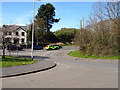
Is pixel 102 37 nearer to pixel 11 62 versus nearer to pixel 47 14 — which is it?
pixel 11 62

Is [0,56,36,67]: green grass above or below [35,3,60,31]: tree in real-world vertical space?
below

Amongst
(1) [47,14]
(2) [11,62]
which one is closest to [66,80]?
(2) [11,62]

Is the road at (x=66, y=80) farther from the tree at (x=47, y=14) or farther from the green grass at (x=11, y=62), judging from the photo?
the tree at (x=47, y=14)

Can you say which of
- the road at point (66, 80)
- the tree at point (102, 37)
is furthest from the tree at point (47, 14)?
the road at point (66, 80)

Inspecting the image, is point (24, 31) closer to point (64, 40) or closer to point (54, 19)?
point (54, 19)

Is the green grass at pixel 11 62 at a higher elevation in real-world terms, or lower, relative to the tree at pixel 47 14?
lower

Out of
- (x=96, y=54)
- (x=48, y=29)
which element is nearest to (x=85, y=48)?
(x=96, y=54)

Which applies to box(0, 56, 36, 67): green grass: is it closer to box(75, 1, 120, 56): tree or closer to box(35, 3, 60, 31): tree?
box(75, 1, 120, 56): tree

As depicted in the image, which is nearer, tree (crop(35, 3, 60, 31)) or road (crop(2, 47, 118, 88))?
road (crop(2, 47, 118, 88))

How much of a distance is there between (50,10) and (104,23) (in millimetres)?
35931

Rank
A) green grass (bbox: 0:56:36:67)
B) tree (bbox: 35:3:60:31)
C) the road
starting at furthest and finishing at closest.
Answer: tree (bbox: 35:3:60:31) → green grass (bbox: 0:56:36:67) → the road

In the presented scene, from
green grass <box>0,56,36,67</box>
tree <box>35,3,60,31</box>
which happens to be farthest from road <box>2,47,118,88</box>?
tree <box>35,3,60,31</box>

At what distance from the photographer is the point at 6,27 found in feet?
51.7

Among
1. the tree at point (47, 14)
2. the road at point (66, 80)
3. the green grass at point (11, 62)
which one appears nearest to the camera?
the road at point (66, 80)
